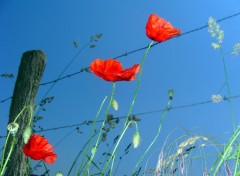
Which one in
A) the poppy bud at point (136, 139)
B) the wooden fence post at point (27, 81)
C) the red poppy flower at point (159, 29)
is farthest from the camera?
the wooden fence post at point (27, 81)

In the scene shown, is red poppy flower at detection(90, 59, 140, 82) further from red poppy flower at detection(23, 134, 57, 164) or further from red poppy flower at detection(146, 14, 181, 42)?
red poppy flower at detection(23, 134, 57, 164)

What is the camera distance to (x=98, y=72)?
1.40 m

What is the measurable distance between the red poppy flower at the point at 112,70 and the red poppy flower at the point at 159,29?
130mm

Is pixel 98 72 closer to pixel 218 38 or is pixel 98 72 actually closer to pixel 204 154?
pixel 218 38

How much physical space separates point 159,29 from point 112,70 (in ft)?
0.71

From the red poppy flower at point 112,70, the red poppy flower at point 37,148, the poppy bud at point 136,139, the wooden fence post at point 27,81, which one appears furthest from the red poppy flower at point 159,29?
the wooden fence post at point 27,81

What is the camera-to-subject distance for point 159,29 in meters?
1.46

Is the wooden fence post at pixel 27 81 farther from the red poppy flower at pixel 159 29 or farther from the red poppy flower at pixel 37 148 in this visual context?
the red poppy flower at pixel 159 29

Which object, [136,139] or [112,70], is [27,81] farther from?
[136,139]

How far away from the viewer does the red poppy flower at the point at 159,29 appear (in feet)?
4.73

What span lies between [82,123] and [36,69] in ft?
1.96

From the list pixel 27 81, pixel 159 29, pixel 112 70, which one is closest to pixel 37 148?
pixel 112 70

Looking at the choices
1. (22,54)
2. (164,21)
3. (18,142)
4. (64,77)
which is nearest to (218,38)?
(164,21)

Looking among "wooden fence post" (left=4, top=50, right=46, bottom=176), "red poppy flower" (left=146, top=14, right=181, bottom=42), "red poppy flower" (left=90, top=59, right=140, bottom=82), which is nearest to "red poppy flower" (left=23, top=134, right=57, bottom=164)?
"red poppy flower" (left=90, top=59, right=140, bottom=82)
